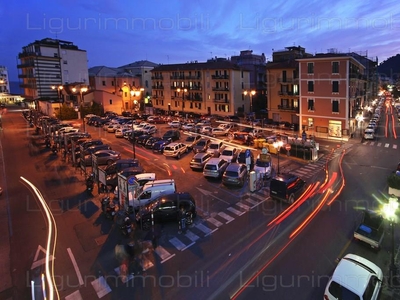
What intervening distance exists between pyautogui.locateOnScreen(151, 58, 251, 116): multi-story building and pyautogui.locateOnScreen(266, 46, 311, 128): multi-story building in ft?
27.3

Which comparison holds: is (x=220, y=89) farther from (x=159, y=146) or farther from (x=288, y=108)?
(x=159, y=146)

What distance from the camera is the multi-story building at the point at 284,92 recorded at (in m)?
47.1

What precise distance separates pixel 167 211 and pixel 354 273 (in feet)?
31.1

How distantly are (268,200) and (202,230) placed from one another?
6170mm

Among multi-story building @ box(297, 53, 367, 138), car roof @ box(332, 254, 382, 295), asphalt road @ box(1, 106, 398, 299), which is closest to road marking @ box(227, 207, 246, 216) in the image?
asphalt road @ box(1, 106, 398, 299)

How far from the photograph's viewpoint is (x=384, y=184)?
21469 millimetres

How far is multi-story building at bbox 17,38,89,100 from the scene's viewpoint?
6619cm

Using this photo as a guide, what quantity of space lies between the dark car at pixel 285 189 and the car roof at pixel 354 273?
722 cm

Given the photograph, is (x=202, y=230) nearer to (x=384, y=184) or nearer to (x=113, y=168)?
(x=113, y=168)

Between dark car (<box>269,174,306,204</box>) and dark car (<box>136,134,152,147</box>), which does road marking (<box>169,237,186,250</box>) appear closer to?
dark car (<box>269,174,306,204</box>)

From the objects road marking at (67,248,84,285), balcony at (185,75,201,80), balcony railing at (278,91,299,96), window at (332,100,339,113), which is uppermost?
balcony at (185,75,201,80)

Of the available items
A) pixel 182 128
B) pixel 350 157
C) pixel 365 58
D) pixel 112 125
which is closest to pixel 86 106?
pixel 112 125

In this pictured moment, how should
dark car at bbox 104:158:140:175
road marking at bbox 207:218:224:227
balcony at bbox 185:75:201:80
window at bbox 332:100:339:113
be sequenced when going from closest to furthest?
road marking at bbox 207:218:224:227 → dark car at bbox 104:158:140:175 → window at bbox 332:100:339:113 → balcony at bbox 185:75:201:80

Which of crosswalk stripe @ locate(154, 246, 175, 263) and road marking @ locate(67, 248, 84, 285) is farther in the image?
crosswalk stripe @ locate(154, 246, 175, 263)
